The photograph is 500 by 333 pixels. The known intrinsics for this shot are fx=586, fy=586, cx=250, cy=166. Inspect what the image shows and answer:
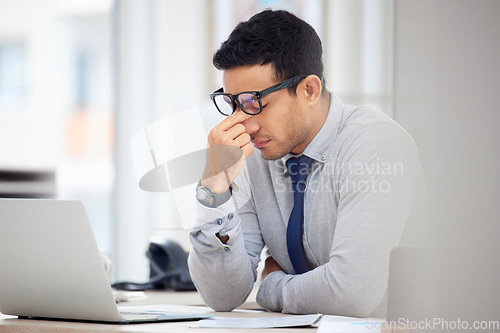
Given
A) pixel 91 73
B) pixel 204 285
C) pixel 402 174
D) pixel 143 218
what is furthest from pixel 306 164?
pixel 91 73

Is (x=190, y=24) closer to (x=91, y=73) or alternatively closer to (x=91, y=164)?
(x=91, y=73)

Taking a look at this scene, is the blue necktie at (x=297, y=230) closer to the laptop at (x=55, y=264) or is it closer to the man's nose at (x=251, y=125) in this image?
the man's nose at (x=251, y=125)

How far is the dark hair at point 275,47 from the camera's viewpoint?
1.48 meters

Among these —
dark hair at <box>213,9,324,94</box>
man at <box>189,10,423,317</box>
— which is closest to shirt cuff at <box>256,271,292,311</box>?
man at <box>189,10,423,317</box>

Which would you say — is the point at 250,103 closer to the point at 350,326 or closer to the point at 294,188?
the point at 294,188

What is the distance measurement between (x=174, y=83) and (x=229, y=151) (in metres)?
1.91

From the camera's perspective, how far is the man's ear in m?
1.55

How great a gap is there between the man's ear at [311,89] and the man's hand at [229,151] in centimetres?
18

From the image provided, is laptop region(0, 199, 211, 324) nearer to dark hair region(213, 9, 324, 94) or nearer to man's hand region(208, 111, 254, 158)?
man's hand region(208, 111, 254, 158)

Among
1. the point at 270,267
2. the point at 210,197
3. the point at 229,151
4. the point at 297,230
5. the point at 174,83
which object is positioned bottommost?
the point at 270,267

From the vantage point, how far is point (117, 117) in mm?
3332

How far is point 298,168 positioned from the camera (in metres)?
1.56

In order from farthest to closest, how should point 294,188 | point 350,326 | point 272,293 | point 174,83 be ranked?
point 174,83 → point 294,188 → point 272,293 → point 350,326

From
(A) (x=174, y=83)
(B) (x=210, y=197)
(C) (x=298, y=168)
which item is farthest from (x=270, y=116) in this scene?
(A) (x=174, y=83)
